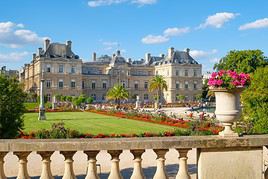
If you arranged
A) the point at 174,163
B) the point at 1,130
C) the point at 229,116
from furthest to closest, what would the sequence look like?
the point at 174,163 < the point at 1,130 < the point at 229,116

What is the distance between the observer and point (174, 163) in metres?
9.38

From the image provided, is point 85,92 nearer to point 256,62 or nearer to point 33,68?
point 33,68

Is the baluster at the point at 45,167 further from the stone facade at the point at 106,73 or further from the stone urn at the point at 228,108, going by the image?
the stone facade at the point at 106,73

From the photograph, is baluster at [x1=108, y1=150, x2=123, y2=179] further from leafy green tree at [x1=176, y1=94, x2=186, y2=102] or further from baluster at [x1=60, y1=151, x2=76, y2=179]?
leafy green tree at [x1=176, y1=94, x2=186, y2=102]

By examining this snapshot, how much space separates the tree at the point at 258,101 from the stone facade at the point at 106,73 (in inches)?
2604

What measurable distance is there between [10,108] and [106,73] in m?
77.1

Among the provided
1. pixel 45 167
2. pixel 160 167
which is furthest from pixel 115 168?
pixel 45 167

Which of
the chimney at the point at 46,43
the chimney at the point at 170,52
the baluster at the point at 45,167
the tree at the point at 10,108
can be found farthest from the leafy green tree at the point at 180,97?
the baluster at the point at 45,167

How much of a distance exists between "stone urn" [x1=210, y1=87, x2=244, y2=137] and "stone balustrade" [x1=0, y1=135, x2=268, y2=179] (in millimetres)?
176

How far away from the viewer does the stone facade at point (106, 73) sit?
73.7 metres

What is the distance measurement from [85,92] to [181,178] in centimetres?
7688

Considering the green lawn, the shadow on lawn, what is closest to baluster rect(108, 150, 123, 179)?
the shadow on lawn

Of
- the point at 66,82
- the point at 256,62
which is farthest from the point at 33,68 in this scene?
the point at 256,62

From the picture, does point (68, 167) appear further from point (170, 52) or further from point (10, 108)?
point (170, 52)
